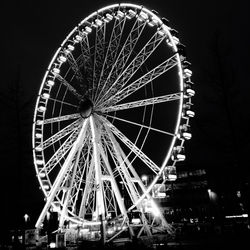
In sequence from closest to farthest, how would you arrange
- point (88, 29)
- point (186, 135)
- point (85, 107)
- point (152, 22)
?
point (186, 135), point (85, 107), point (152, 22), point (88, 29)

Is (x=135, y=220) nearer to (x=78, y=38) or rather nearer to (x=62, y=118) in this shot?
(x=62, y=118)

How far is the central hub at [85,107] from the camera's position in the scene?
888 inches

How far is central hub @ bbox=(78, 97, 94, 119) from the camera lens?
2256 centimetres

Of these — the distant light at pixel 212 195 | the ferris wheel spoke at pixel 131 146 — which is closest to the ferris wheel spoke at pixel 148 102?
the ferris wheel spoke at pixel 131 146

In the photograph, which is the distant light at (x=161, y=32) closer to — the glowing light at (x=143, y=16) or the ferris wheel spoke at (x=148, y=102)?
the glowing light at (x=143, y=16)

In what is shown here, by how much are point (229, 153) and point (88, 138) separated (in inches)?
378

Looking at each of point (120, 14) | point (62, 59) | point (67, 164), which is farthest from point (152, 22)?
point (67, 164)

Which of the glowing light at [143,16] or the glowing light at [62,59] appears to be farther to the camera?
the glowing light at [62,59]

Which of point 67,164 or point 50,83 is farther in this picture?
point 50,83

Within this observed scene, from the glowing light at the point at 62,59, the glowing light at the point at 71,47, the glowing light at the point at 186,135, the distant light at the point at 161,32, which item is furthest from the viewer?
the glowing light at the point at 62,59

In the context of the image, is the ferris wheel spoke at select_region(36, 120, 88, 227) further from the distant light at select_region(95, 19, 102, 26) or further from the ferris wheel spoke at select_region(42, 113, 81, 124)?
the distant light at select_region(95, 19, 102, 26)

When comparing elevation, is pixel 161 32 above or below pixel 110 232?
above

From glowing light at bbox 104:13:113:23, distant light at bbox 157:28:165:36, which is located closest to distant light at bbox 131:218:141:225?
distant light at bbox 157:28:165:36

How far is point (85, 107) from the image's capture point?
2283 cm
